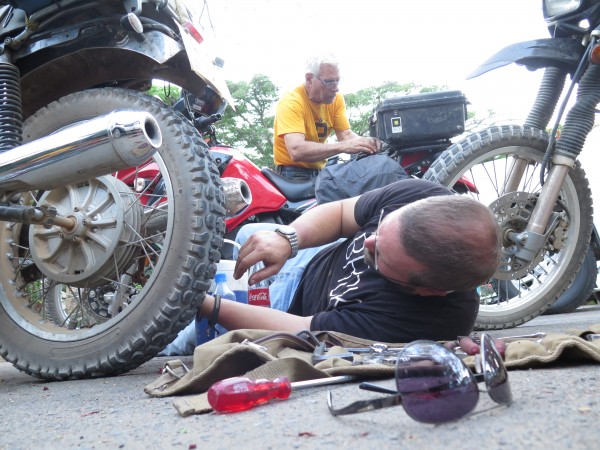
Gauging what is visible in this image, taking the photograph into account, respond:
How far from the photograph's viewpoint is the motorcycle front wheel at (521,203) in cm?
302

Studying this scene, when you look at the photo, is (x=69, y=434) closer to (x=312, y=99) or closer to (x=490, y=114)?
(x=312, y=99)

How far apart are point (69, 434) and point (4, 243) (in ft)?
4.12

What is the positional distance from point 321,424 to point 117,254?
4.00ft

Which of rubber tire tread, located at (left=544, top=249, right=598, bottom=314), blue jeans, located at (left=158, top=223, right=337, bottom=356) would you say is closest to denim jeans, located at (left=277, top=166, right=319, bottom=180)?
blue jeans, located at (left=158, top=223, right=337, bottom=356)

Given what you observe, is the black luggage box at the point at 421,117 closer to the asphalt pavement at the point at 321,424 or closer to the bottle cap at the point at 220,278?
the bottle cap at the point at 220,278

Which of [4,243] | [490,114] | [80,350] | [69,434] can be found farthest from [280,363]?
[490,114]

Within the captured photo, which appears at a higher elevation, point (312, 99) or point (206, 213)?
point (312, 99)

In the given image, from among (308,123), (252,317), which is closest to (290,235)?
(252,317)

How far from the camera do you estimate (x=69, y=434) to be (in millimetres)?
1268

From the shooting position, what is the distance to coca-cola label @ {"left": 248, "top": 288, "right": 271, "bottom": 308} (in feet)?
7.93

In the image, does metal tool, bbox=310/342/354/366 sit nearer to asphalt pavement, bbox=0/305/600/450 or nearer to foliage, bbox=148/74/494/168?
asphalt pavement, bbox=0/305/600/450

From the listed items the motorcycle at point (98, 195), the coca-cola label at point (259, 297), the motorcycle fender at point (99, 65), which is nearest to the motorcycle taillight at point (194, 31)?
the motorcycle at point (98, 195)

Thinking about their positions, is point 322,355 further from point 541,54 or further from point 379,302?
point 541,54

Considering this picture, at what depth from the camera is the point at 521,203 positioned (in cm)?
303
